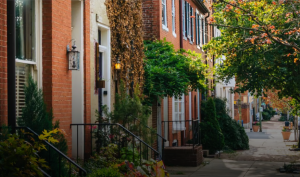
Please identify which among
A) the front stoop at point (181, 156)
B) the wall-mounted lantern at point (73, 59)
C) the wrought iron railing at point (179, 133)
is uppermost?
the wall-mounted lantern at point (73, 59)

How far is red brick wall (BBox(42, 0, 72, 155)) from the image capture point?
8766mm

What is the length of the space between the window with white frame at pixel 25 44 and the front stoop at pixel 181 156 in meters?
8.99

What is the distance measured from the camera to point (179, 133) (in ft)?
69.4

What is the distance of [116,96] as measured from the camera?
11.6 m

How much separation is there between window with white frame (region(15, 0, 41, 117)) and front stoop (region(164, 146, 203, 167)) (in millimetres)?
8989

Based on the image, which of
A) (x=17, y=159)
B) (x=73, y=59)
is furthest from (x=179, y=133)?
(x=17, y=159)

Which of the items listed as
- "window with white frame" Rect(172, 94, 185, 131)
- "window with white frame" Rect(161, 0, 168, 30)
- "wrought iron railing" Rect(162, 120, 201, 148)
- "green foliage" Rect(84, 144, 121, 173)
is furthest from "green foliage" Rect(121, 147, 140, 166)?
"window with white frame" Rect(172, 94, 185, 131)

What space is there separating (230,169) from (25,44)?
983cm

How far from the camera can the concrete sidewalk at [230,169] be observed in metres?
14.8

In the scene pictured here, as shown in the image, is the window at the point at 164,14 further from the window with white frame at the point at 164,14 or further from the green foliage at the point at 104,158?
the green foliage at the point at 104,158

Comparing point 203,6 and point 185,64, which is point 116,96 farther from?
point 203,6

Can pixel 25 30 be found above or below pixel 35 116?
above

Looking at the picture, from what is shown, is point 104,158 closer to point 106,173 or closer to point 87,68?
point 106,173

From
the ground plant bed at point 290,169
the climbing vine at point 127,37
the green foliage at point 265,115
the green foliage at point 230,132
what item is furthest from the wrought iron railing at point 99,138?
the green foliage at point 265,115
